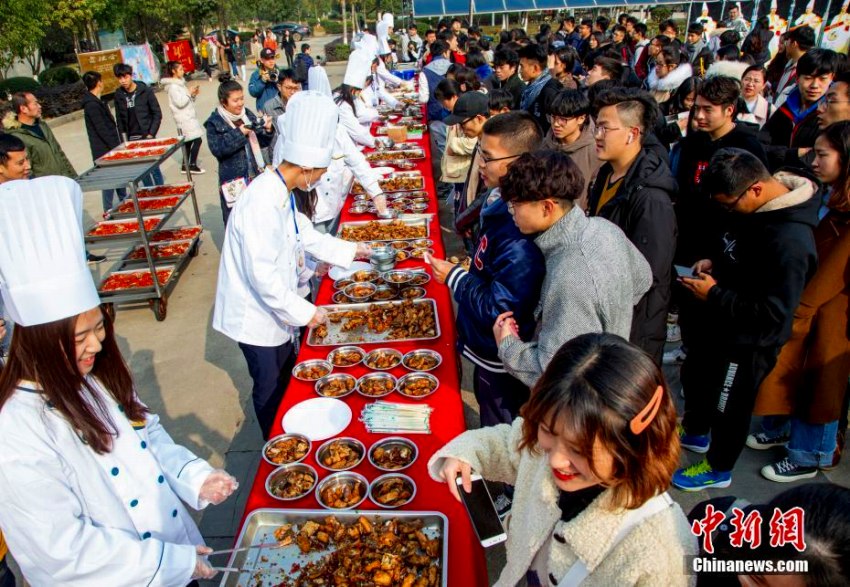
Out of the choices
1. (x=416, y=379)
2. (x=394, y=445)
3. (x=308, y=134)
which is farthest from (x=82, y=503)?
(x=308, y=134)

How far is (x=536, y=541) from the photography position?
1453mm

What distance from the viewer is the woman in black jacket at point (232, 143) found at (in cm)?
538

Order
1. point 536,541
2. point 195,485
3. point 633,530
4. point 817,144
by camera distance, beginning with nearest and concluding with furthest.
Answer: point 633,530, point 536,541, point 195,485, point 817,144

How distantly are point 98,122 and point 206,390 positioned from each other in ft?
16.1

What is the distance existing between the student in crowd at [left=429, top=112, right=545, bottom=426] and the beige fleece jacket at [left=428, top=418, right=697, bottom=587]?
30.2 inches

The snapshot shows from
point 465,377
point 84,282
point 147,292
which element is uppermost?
point 84,282

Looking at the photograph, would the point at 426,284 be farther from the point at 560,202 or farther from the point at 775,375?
the point at 775,375

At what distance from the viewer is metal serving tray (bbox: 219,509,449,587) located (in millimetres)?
1799

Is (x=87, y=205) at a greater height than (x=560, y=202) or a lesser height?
lesser

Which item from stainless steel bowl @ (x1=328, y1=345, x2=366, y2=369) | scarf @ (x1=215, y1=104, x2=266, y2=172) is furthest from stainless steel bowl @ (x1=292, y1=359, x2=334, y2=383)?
scarf @ (x1=215, y1=104, x2=266, y2=172)

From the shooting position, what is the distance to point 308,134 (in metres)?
2.75

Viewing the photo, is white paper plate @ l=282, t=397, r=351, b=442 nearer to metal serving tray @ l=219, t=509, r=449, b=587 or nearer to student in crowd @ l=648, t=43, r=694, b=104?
metal serving tray @ l=219, t=509, r=449, b=587

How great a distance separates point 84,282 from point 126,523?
2.60 ft

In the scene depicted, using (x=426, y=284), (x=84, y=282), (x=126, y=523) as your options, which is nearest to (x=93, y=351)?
(x=84, y=282)
